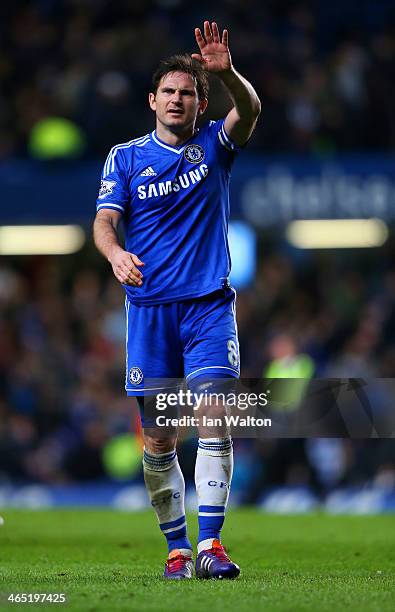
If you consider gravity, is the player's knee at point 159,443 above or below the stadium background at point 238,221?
below

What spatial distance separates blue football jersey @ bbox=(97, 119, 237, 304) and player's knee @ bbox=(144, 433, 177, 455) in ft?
2.17

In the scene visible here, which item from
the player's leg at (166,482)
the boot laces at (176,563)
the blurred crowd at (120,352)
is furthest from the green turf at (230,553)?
the blurred crowd at (120,352)

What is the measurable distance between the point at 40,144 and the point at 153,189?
31.1 feet

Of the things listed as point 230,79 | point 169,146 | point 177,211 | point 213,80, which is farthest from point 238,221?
point 230,79

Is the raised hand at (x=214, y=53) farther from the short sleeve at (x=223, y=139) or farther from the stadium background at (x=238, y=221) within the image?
the stadium background at (x=238, y=221)

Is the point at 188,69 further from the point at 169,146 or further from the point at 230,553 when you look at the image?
the point at 230,553

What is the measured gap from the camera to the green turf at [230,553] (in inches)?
199

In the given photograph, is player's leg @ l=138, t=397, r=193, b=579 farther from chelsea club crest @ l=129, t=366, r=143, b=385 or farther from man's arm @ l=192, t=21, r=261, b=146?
man's arm @ l=192, t=21, r=261, b=146

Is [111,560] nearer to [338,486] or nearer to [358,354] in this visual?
[338,486]

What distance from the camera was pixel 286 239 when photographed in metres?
17.5

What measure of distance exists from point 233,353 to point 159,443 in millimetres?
583

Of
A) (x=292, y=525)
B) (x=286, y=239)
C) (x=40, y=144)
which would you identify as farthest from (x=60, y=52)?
(x=292, y=525)

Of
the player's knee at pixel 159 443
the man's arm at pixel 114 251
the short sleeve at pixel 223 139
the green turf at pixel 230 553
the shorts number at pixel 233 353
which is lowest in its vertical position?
the green turf at pixel 230 553

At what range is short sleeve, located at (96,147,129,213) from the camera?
6250 mm
